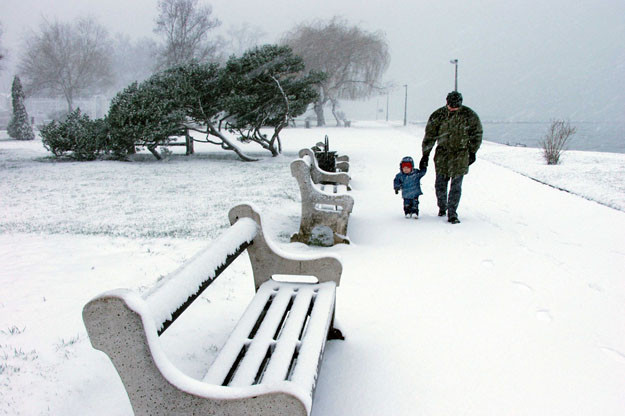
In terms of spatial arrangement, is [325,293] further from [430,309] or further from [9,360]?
[9,360]

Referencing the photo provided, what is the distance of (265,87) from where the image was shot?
607 inches

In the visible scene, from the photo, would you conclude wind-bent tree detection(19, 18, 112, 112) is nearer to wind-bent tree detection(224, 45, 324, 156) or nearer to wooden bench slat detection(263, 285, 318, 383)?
wind-bent tree detection(224, 45, 324, 156)

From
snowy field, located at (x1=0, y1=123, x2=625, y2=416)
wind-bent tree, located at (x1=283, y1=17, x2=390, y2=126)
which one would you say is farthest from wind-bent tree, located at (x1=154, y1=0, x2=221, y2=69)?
snowy field, located at (x1=0, y1=123, x2=625, y2=416)

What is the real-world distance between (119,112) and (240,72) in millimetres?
4216

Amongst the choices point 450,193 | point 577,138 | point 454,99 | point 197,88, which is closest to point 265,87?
point 197,88

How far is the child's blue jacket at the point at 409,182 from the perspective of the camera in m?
6.41

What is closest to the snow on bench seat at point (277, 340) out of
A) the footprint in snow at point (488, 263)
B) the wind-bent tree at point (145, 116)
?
the footprint in snow at point (488, 263)

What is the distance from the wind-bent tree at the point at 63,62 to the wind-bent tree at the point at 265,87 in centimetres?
3577

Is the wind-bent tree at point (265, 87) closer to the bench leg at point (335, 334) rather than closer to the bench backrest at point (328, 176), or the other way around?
the bench backrest at point (328, 176)

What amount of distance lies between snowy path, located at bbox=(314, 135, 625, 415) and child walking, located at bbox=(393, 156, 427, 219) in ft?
1.03

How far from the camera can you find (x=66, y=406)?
2.44 meters

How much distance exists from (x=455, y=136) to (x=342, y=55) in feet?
139

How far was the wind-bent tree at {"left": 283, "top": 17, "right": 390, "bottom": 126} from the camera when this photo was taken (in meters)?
45.4

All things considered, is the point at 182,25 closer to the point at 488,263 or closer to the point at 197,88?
the point at 197,88
